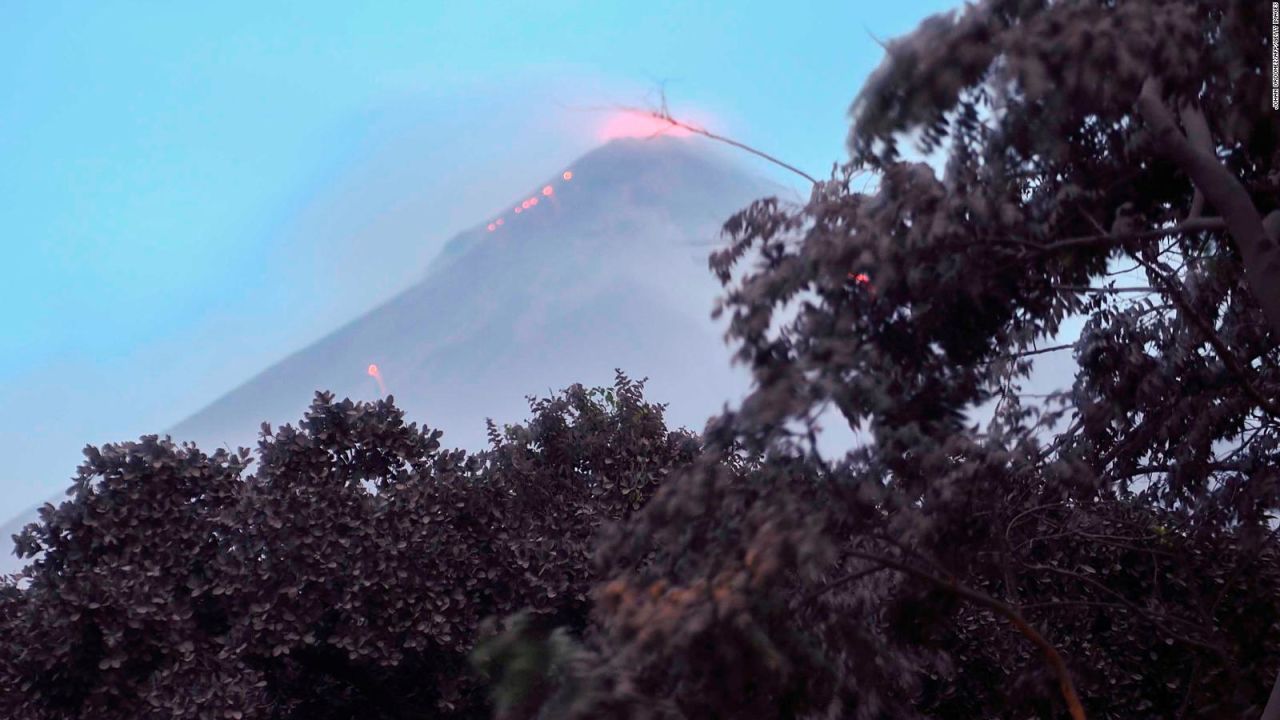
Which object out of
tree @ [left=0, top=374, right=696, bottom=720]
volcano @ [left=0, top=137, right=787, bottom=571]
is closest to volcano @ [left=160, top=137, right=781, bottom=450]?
volcano @ [left=0, top=137, right=787, bottom=571]

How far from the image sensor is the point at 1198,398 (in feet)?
→ 26.6

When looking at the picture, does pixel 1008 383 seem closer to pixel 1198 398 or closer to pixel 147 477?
pixel 1198 398

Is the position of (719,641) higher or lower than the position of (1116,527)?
lower

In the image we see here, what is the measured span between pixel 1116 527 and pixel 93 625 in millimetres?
8596

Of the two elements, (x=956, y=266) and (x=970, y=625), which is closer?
(x=956, y=266)

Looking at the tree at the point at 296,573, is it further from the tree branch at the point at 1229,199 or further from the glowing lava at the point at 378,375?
the glowing lava at the point at 378,375

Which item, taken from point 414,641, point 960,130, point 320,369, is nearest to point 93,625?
point 414,641

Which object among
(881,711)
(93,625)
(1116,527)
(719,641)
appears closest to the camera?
(719,641)

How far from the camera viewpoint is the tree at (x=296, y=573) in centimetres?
1060

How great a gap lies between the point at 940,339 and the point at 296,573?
6.74 m

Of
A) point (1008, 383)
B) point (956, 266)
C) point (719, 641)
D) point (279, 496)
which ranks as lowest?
point (719, 641)

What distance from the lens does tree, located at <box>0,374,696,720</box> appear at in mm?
10602

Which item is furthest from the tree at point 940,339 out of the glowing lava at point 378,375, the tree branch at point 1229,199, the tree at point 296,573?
the glowing lava at point 378,375

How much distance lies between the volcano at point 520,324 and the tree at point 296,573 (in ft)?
83.3
